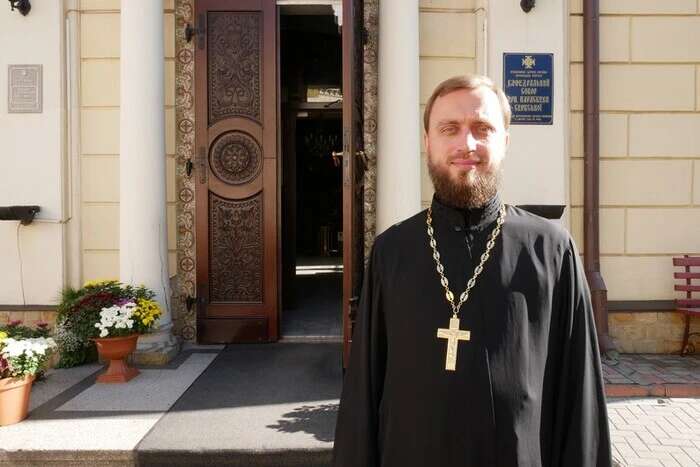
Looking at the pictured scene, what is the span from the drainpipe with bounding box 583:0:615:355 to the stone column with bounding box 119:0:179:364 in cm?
394

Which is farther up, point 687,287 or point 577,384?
point 577,384

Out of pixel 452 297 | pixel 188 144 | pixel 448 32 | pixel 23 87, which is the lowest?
pixel 452 297

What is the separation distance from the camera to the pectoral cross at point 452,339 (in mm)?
1592

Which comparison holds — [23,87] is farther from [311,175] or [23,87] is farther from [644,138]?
[311,175]

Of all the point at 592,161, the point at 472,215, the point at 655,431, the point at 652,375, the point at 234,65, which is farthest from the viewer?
the point at 234,65

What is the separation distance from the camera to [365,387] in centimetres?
174

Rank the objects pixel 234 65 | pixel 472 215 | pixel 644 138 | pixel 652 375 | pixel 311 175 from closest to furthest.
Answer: pixel 472 215 → pixel 652 375 → pixel 644 138 → pixel 234 65 → pixel 311 175

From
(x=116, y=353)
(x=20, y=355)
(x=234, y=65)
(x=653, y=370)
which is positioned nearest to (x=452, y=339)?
(x=20, y=355)

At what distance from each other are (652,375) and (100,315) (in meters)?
4.51

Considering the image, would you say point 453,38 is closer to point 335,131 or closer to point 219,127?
point 219,127

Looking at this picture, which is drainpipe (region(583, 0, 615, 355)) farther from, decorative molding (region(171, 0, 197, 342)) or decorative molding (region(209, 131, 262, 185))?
decorative molding (region(171, 0, 197, 342))

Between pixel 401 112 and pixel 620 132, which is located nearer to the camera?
pixel 401 112

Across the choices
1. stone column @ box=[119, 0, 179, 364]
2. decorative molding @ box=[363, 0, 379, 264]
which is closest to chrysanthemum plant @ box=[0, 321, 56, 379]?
stone column @ box=[119, 0, 179, 364]

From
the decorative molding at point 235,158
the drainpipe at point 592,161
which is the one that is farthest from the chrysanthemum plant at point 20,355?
the drainpipe at point 592,161
